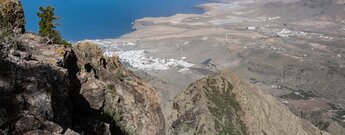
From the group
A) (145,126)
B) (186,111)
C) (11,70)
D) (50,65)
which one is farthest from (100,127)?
(186,111)

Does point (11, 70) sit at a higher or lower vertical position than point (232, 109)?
higher

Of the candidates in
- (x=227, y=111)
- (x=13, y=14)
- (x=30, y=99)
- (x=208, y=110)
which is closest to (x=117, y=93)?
(x=13, y=14)

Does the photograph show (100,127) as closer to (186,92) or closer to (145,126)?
(145,126)

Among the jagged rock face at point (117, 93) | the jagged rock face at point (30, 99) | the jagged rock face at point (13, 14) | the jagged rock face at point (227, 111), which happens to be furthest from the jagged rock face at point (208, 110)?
the jagged rock face at point (30, 99)

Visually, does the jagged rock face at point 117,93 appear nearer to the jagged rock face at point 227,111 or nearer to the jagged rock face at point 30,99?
the jagged rock face at point 30,99

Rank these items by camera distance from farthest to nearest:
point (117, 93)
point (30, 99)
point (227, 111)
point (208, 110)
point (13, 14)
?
point (227, 111)
point (208, 110)
point (117, 93)
point (13, 14)
point (30, 99)

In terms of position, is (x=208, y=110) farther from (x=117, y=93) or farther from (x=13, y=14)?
(x=13, y=14)
